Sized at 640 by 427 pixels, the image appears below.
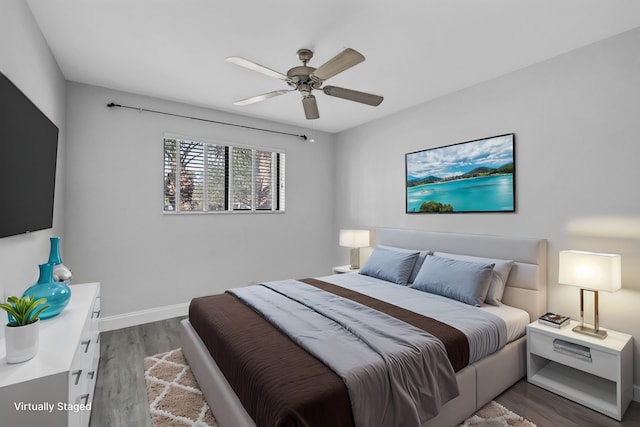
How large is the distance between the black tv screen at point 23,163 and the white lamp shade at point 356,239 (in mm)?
3182

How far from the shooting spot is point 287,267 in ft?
16.1

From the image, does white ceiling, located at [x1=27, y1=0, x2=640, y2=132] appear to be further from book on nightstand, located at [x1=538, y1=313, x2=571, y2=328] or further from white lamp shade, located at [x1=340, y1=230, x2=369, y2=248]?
book on nightstand, located at [x1=538, y1=313, x2=571, y2=328]

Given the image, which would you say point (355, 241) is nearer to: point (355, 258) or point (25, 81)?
→ point (355, 258)

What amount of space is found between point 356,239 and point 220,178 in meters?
2.05

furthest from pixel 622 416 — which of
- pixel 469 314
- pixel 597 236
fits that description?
pixel 597 236

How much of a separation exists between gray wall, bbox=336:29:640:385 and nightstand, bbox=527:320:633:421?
26cm

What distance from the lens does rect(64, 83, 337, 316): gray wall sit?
340 cm

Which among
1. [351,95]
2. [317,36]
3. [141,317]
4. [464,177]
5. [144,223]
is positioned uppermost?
[317,36]

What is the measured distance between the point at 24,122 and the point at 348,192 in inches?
154

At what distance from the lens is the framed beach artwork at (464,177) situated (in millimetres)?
3115

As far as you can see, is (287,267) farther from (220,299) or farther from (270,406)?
(270,406)

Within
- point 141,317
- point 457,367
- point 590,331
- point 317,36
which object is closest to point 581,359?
point 590,331

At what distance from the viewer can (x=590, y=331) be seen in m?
2.34

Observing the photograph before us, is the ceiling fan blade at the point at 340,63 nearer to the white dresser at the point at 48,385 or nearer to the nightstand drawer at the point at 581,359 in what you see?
the white dresser at the point at 48,385
